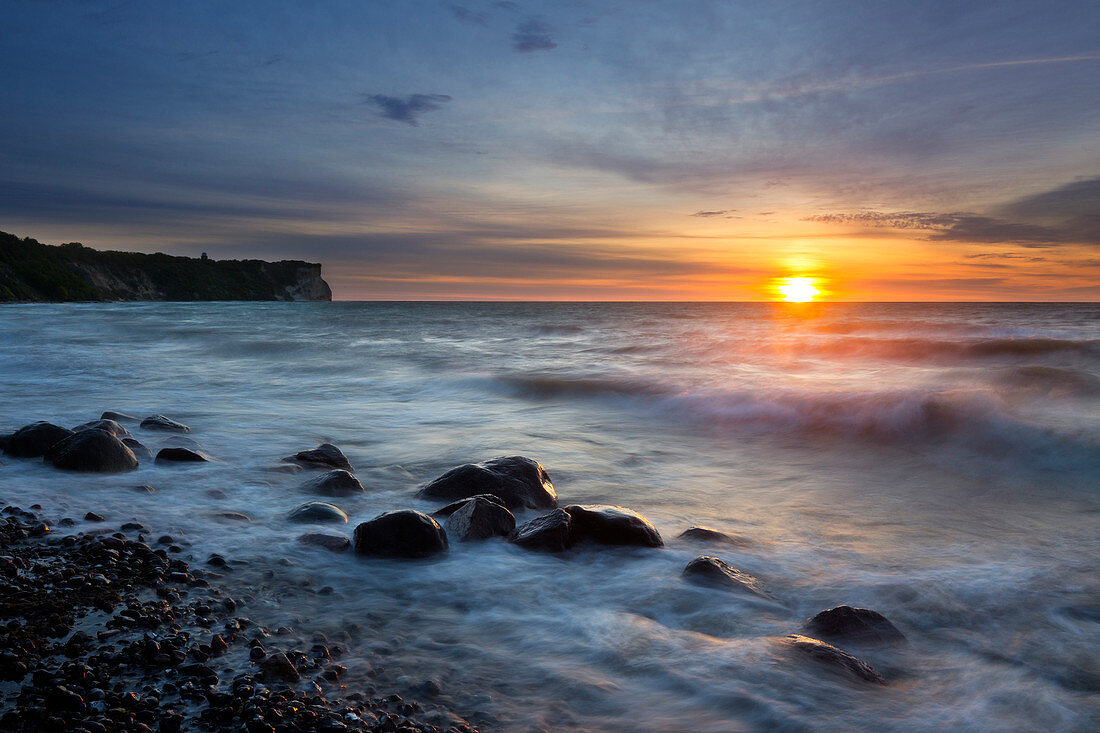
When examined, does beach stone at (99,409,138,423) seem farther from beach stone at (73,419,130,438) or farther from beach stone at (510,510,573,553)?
beach stone at (510,510,573,553)

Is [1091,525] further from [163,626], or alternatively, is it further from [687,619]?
[163,626]

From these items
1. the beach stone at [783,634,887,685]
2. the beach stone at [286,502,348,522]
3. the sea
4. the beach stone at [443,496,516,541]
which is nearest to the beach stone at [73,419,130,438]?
the sea

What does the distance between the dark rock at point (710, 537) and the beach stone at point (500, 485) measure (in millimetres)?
1040

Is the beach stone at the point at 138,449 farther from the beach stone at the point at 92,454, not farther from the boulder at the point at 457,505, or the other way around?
the boulder at the point at 457,505

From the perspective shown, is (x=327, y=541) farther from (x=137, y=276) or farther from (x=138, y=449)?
(x=137, y=276)

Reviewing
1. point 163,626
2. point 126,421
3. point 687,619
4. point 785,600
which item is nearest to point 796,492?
point 785,600

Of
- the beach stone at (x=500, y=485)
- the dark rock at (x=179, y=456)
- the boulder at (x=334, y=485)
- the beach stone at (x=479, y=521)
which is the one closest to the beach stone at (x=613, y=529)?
the beach stone at (x=479, y=521)

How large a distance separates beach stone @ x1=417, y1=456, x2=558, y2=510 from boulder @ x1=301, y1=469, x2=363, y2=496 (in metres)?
0.50

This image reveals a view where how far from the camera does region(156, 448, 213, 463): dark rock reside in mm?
5211

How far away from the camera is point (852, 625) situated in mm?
2770

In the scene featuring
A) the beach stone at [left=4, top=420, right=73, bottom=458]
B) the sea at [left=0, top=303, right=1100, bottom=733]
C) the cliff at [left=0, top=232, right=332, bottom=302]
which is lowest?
the sea at [left=0, top=303, right=1100, bottom=733]

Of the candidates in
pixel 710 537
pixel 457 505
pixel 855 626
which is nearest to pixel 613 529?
pixel 710 537

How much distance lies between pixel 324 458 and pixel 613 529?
2.81 m

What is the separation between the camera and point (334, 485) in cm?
468
